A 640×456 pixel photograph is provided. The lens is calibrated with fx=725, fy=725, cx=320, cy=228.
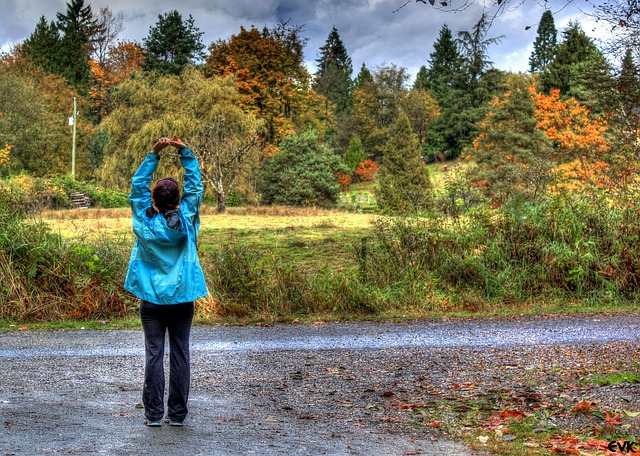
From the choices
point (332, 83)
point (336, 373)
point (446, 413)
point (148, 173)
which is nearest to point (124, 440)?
point (148, 173)

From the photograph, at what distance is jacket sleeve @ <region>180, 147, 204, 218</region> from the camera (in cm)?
550

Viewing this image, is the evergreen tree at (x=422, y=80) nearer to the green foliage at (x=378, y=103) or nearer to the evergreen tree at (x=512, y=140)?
the green foliage at (x=378, y=103)

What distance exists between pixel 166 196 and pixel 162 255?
17.5 inches

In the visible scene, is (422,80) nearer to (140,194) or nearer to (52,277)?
(52,277)

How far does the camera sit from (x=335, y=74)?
273ft

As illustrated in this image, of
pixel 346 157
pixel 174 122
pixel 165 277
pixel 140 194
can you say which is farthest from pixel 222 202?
pixel 165 277

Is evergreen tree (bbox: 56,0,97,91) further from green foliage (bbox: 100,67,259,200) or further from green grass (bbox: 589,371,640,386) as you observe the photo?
green grass (bbox: 589,371,640,386)

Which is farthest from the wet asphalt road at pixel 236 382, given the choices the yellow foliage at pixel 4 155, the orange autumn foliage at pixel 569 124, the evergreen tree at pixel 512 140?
the yellow foliage at pixel 4 155

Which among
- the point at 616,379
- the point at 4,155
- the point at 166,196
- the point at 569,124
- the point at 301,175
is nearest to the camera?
the point at 166,196

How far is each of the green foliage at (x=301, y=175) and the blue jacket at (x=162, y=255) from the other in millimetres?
38859

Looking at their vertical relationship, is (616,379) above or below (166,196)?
below

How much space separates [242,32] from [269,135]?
26.1ft

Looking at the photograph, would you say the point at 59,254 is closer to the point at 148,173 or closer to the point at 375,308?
the point at 375,308

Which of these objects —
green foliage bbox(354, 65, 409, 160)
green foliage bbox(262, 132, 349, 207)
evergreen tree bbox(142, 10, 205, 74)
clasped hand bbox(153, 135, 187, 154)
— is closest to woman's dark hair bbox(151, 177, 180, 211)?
clasped hand bbox(153, 135, 187, 154)
